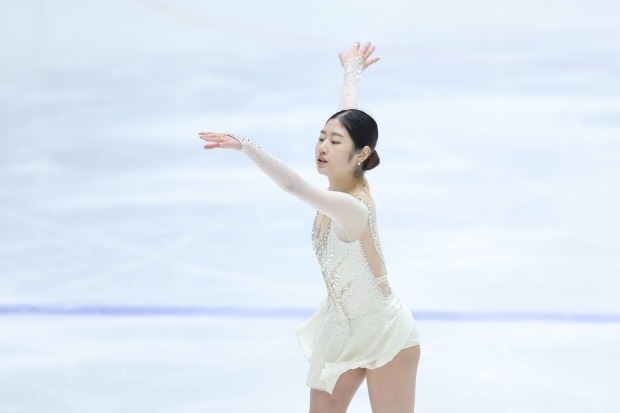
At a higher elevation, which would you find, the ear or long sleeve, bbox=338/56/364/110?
long sleeve, bbox=338/56/364/110

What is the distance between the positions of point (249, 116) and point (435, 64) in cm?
150

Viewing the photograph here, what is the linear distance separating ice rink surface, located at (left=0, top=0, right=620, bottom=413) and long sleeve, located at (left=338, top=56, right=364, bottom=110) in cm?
130

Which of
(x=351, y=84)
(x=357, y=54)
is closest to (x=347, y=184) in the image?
(x=351, y=84)

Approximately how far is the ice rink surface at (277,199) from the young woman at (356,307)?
1.00m

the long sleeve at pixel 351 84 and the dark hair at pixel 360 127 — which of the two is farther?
the long sleeve at pixel 351 84

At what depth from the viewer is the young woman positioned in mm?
3131

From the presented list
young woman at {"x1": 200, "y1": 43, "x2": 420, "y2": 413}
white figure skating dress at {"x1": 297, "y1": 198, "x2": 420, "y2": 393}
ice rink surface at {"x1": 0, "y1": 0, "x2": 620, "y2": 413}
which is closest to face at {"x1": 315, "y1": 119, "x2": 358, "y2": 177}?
young woman at {"x1": 200, "y1": 43, "x2": 420, "y2": 413}

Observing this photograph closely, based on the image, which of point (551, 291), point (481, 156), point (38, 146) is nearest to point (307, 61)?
point (481, 156)

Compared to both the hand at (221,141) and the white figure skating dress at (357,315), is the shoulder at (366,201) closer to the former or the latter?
the white figure skating dress at (357,315)

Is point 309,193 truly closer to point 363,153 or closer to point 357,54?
point 363,153

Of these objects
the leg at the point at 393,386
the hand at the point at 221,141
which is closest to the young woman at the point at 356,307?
the leg at the point at 393,386

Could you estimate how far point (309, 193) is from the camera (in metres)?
2.81

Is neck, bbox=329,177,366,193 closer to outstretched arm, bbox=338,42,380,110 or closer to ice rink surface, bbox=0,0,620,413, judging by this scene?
outstretched arm, bbox=338,42,380,110

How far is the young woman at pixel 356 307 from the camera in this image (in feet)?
10.3
